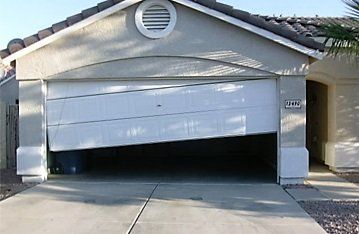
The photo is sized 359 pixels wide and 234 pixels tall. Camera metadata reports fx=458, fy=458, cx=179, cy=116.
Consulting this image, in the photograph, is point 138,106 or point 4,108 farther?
point 4,108

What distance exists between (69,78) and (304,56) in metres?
5.86

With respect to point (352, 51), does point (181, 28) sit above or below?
above

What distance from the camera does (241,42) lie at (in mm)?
11258

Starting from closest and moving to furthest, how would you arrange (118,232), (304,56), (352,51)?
(118,232), (352,51), (304,56)

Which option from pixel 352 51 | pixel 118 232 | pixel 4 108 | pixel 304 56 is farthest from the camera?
pixel 4 108

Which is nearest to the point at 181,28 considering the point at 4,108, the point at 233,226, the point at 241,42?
the point at 241,42

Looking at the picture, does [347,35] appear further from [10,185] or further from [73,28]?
[10,185]

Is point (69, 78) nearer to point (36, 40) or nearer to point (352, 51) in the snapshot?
point (36, 40)

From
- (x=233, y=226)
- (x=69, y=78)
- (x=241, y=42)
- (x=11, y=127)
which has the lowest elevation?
(x=233, y=226)

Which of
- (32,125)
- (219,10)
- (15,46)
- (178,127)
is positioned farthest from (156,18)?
(32,125)

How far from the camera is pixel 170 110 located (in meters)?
11.4

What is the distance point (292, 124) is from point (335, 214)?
3.53 meters

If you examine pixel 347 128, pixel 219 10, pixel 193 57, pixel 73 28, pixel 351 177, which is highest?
pixel 219 10

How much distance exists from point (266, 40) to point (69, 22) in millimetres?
4890
